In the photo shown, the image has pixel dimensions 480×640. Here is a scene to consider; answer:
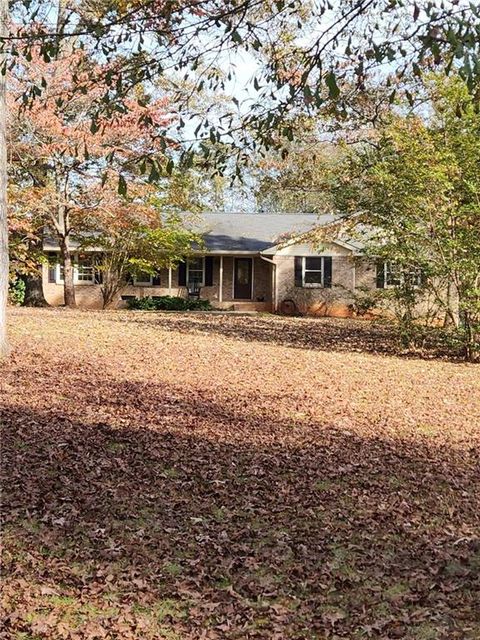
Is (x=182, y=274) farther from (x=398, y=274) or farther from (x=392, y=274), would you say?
(x=398, y=274)

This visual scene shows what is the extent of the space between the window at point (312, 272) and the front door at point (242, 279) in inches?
97.5

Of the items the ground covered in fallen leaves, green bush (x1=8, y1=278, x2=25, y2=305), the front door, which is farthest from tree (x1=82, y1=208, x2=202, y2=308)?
the ground covered in fallen leaves

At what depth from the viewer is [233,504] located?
525cm

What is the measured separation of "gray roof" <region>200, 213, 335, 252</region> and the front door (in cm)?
76

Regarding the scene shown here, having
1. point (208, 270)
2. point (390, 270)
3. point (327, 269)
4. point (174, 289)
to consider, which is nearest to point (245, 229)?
point (208, 270)

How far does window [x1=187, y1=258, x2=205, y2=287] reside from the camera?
27531 millimetres

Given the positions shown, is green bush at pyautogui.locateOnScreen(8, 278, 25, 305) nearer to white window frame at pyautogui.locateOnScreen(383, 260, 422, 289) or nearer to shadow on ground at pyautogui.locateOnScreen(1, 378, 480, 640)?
white window frame at pyautogui.locateOnScreen(383, 260, 422, 289)

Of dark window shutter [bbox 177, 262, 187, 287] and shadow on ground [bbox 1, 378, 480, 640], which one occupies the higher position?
dark window shutter [bbox 177, 262, 187, 287]

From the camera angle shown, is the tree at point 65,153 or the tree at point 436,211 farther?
the tree at point 65,153

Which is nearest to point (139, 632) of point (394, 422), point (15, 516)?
point (15, 516)

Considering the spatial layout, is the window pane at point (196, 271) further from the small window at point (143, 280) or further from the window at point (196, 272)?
the small window at point (143, 280)

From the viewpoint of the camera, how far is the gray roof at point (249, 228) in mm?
27109

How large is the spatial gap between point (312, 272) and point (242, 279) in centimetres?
305

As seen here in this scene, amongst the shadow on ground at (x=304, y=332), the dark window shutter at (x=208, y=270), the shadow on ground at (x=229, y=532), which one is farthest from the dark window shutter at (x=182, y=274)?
the shadow on ground at (x=229, y=532)
